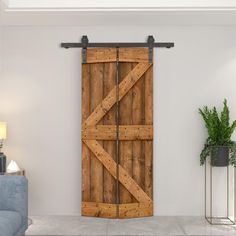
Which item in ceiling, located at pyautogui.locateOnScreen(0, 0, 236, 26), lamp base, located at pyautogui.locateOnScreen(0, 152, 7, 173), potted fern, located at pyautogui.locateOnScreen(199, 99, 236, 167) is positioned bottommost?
lamp base, located at pyautogui.locateOnScreen(0, 152, 7, 173)

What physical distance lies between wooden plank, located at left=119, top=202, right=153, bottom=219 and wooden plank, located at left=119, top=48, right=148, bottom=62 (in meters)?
1.89

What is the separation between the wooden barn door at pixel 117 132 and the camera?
554 cm

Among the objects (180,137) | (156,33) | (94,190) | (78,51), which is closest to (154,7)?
(156,33)

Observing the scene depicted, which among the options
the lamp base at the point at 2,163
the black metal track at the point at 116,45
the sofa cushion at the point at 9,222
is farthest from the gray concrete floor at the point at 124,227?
the black metal track at the point at 116,45

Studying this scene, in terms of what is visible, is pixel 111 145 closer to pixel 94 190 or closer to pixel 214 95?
pixel 94 190

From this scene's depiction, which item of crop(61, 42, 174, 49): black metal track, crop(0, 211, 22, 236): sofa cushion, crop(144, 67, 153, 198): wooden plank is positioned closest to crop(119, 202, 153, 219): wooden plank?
crop(144, 67, 153, 198): wooden plank

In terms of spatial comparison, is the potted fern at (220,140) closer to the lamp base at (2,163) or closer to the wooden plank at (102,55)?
the wooden plank at (102,55)

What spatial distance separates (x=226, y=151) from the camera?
5.23 m

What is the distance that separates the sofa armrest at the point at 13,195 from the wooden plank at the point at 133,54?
2.24 metres

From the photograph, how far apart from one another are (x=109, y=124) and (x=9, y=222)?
2209mm

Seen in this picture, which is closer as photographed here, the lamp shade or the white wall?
the lamp shade

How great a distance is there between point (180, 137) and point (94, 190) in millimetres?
1335

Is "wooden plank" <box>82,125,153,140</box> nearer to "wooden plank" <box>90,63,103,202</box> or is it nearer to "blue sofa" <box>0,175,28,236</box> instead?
"wooden plank" <box>90,63,103,202</box>

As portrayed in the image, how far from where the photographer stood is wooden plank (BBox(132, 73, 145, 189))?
5.55 meters
